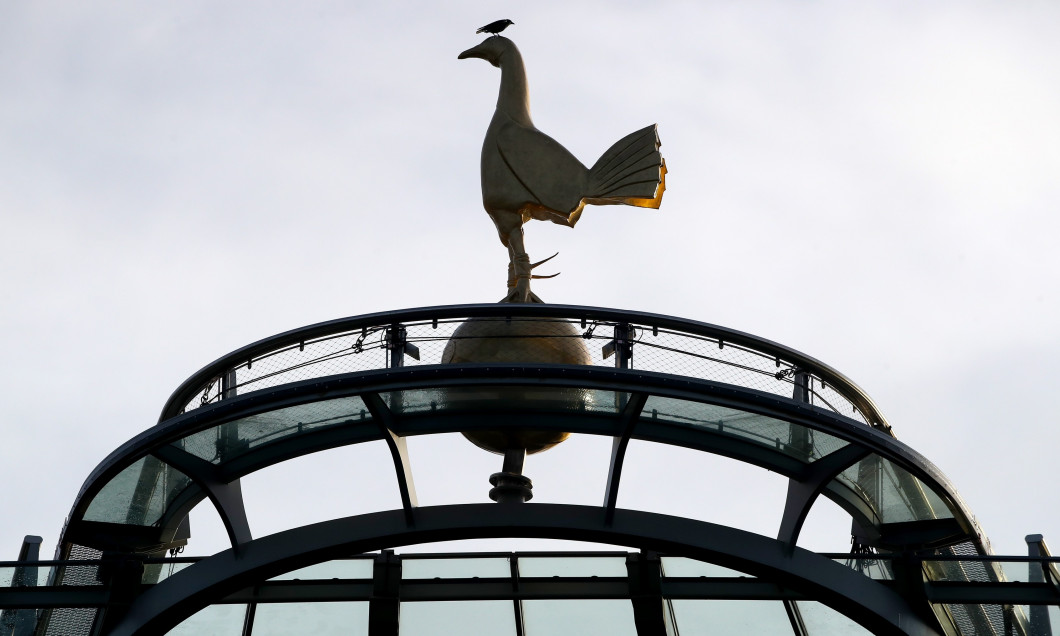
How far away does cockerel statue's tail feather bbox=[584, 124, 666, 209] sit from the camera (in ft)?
59.2

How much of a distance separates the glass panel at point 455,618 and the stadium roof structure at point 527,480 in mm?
1275

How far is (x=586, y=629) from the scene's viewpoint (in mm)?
18703

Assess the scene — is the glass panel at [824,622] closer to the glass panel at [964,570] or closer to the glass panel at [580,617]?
the glass panel at [580,617]

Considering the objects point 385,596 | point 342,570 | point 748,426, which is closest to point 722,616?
point 748,426

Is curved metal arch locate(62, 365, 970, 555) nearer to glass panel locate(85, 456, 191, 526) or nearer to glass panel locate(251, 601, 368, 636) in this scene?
glass panel locate(85, 456, 191, 526)

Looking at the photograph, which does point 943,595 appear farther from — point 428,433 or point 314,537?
point 314,537

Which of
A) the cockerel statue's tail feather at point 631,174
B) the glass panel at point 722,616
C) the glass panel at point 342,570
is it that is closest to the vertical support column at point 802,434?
the glass panel at point 722,616

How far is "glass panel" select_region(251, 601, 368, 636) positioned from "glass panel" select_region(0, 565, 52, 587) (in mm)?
2949

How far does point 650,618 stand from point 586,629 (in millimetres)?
1072

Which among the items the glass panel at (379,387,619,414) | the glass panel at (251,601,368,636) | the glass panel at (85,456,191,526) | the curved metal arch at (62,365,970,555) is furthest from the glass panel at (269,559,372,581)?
the curved metal arch at (62,365,970,555)

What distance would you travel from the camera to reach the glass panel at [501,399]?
15.1 metres

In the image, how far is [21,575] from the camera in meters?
16.6

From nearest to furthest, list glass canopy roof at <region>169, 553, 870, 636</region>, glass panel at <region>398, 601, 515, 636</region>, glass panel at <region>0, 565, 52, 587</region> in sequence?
glass panel at <region>0, 565, 52, 587</region>, glass canopy roof at <region>169, 553, 870, 636</region>, glass panel at <region>398, 601, 515, 636</region>

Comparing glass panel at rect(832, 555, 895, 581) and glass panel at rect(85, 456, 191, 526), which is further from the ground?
glass panel at rect(85, 456, 191, 526)
